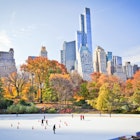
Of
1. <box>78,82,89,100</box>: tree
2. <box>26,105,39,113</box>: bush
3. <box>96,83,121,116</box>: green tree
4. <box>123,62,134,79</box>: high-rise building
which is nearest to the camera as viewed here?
<box>96,83,121,116</box>: green tree

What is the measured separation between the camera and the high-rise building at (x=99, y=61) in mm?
190375

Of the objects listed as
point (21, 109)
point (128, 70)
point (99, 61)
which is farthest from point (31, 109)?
point (128, 70)

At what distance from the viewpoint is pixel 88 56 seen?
604 feet

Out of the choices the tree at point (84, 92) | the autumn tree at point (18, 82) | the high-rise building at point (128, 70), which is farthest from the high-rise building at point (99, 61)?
the tree at point (84, 92)

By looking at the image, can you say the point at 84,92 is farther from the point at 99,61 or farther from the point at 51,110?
the point at 99,61

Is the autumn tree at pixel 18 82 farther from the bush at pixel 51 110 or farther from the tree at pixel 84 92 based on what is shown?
the bush at pixel 51 110

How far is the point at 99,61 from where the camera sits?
190 metres

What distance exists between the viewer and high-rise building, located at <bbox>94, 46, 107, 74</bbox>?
19038 cm

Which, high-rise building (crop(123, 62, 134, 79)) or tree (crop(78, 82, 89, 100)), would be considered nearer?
tree (crop(78, 82, 89, 100))

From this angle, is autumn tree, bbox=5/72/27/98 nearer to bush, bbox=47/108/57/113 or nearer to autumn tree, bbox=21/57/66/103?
autumn tree, bbox=21/57/66/103

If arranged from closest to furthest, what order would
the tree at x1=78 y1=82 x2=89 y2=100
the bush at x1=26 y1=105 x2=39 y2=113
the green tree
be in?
the green tree
the bush at x1=26 y1=105 x2=39 y2=113
the tree at x1=78 y1=82 x2=89 y2=100

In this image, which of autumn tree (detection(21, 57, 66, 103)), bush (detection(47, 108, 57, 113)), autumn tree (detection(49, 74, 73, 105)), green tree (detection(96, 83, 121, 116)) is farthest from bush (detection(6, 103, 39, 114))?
green tree (detection(96, 83, 121, 116))

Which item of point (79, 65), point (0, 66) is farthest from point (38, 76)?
point (79, 65)

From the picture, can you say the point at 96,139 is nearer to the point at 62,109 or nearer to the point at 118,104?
the point at 118,104
